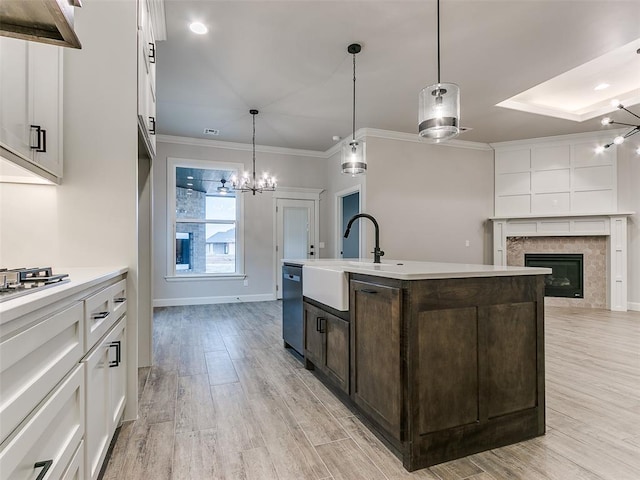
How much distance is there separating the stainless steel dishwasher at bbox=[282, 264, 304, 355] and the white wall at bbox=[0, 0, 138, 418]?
1.35 metres

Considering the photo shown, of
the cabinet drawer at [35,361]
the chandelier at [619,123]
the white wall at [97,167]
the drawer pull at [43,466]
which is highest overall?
the chandelier at [619,123]

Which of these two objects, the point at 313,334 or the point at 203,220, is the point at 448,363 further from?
the point at 203,220

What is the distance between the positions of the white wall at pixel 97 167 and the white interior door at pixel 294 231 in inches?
188

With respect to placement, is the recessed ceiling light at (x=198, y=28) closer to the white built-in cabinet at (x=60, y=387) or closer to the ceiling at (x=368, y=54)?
the ceiling at (x=368, y=54)

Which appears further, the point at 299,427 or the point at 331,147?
the point at 331,147

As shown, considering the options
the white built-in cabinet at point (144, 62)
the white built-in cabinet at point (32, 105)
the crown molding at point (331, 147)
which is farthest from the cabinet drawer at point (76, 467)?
the crown molding at point (331, 147)

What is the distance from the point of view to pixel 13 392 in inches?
29.3

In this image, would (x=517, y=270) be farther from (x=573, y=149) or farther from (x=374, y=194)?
(x=573, y=149)

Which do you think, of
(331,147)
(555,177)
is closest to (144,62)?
(331,147)

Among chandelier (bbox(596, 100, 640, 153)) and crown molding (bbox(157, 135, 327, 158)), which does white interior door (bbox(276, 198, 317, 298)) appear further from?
chandelier (bbox(596, 100, 640, 153))

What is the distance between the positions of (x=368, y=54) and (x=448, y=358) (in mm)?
3104

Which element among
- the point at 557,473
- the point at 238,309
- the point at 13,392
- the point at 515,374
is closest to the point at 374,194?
the point at 238,309

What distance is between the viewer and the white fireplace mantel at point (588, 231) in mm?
5660

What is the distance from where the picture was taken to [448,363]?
1658mm
